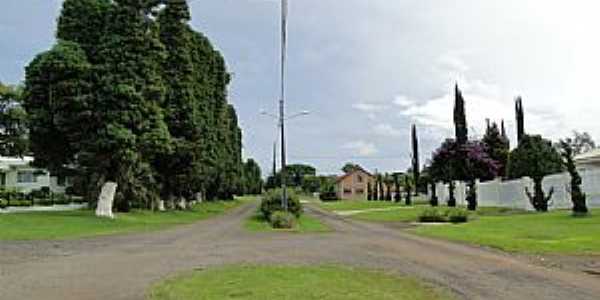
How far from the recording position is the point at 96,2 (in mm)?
42375

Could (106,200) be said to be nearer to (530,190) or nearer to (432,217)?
(432,217)

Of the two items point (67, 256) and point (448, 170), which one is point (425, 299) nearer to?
point (67, 256)

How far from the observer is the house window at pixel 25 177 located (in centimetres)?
8762

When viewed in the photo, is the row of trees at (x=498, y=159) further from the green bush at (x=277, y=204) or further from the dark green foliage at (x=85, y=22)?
the dark green foliage at (x=85, y=22)

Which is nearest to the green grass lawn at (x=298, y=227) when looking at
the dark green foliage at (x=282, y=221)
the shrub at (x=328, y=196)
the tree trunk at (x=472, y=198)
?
the dark green foliage at (x=282, y=221)

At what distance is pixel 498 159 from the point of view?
79438 mm

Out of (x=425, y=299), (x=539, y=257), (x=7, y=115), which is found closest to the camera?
(x=425, y=299)

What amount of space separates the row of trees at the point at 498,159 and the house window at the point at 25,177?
47907mm

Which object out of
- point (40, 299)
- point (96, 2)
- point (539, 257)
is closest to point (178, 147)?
point (96, 2)

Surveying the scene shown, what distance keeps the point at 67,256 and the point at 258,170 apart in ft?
556

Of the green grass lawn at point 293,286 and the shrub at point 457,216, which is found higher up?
the shrub at point 457,216

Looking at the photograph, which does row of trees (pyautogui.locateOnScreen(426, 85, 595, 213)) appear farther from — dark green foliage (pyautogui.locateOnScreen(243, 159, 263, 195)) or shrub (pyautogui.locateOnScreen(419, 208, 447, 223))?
dark green foliage (pyautogui.locateOnScreen(243, 159, 263, 195))

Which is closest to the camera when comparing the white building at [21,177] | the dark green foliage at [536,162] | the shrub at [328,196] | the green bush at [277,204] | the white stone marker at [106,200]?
the white stone marker at [106,200]

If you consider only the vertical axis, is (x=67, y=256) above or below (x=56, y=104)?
below
